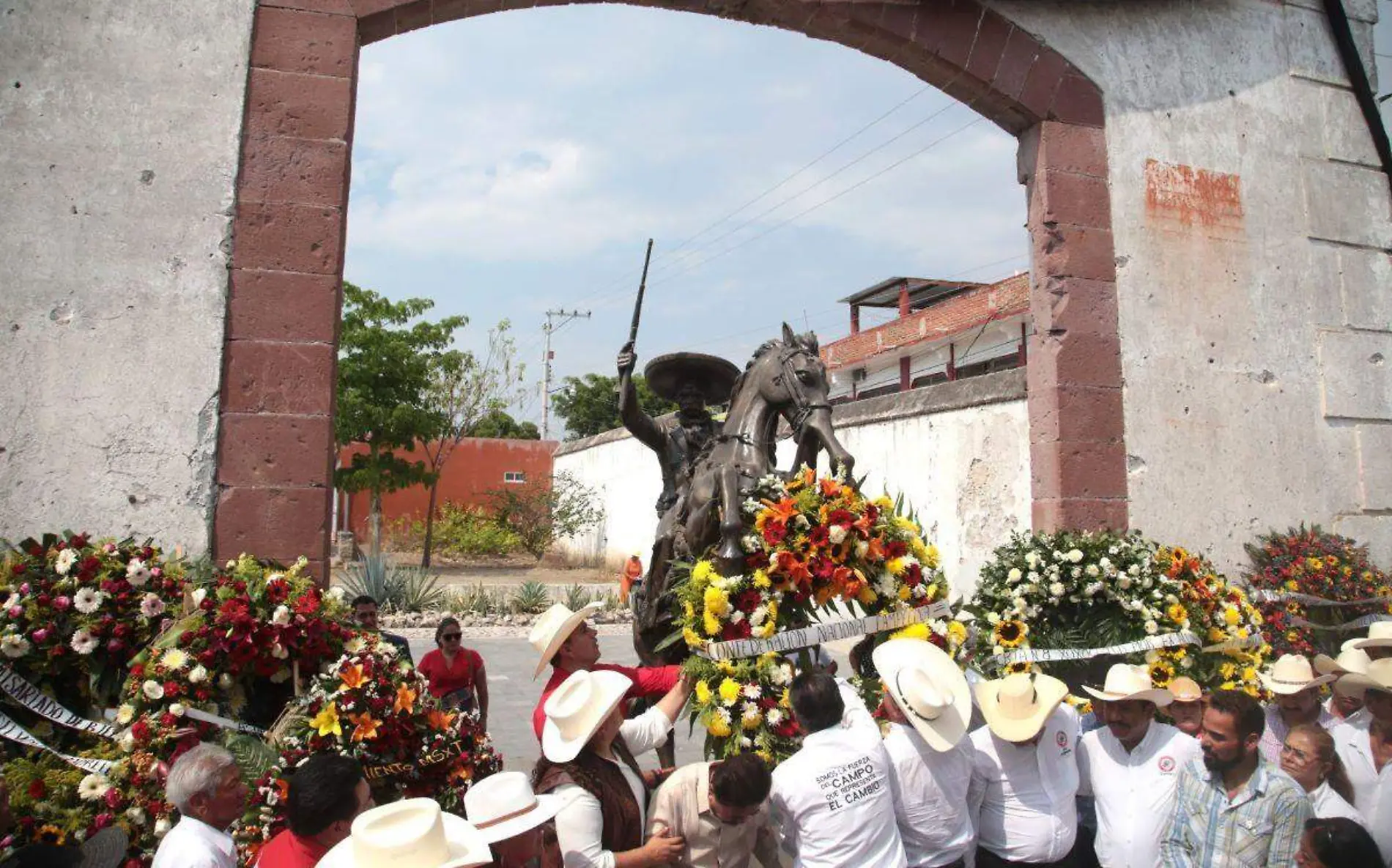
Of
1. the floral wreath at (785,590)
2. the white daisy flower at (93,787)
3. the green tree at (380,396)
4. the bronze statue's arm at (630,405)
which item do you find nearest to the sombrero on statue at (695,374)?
the bronze statue's arm at (630,405)

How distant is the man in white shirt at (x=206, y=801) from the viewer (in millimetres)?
2680

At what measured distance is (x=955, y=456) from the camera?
991cm

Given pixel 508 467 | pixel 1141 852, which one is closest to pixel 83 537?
pixel 1141 852

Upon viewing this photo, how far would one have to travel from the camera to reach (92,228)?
478 cm

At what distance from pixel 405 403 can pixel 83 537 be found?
17.1 meters

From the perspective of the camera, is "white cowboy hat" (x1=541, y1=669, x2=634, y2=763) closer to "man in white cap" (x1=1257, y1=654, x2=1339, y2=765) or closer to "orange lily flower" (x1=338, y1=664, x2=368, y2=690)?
"orange lily flower" (x1=338, y1=664, x2=368, y2=690)

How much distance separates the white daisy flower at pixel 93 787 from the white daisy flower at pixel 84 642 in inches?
20.9

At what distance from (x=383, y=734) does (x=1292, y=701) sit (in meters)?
3.64

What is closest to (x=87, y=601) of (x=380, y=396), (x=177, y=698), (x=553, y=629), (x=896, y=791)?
(x=177, y=698)

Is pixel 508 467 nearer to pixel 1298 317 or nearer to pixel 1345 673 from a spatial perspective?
pixel 1298 317

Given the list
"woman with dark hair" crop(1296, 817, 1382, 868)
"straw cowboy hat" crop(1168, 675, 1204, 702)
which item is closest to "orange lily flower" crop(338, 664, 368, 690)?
"woman with dark hair" crop(1296, 817, 1382, 868)

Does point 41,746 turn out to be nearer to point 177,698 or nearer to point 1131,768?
point 177,698

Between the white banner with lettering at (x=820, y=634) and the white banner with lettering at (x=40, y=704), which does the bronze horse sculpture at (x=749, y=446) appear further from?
the white banner with lettering at (x=40, y=704)

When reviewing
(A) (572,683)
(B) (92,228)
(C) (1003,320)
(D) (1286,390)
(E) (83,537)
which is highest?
(C) (1003,320)
